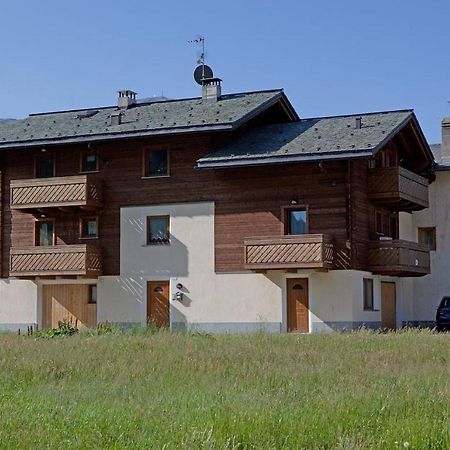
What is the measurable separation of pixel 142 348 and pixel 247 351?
8.54ft

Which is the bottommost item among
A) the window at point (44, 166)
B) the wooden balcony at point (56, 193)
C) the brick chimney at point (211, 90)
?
the wooden balcony at point (56, 193)

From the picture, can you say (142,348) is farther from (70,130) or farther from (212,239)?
(70,130)

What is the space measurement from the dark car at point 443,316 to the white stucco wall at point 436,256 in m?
2.66

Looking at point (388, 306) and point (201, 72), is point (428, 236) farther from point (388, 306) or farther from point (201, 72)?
point (201, 72)

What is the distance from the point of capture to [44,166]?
120ft

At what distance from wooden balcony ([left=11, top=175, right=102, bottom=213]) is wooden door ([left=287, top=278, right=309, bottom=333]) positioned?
8118 millimetres

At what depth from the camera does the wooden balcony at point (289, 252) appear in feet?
101

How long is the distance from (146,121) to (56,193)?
4425 mm

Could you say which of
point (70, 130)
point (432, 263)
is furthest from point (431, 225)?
point (70, 130)

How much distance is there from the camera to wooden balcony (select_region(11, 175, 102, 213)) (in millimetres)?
34031

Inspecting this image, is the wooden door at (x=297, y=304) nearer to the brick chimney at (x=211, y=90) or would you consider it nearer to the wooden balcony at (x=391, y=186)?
the wooden balcony at (x=391, y=186)

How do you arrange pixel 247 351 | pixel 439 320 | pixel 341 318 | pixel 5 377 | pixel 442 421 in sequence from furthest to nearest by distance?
pixel 439 320, pixel 341 318, pixel 247 351, pixel 5 377, pixel 442 421

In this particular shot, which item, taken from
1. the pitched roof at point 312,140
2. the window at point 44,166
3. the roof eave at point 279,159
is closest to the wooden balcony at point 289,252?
the roof eave at point 279,159

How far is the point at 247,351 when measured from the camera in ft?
65.2
